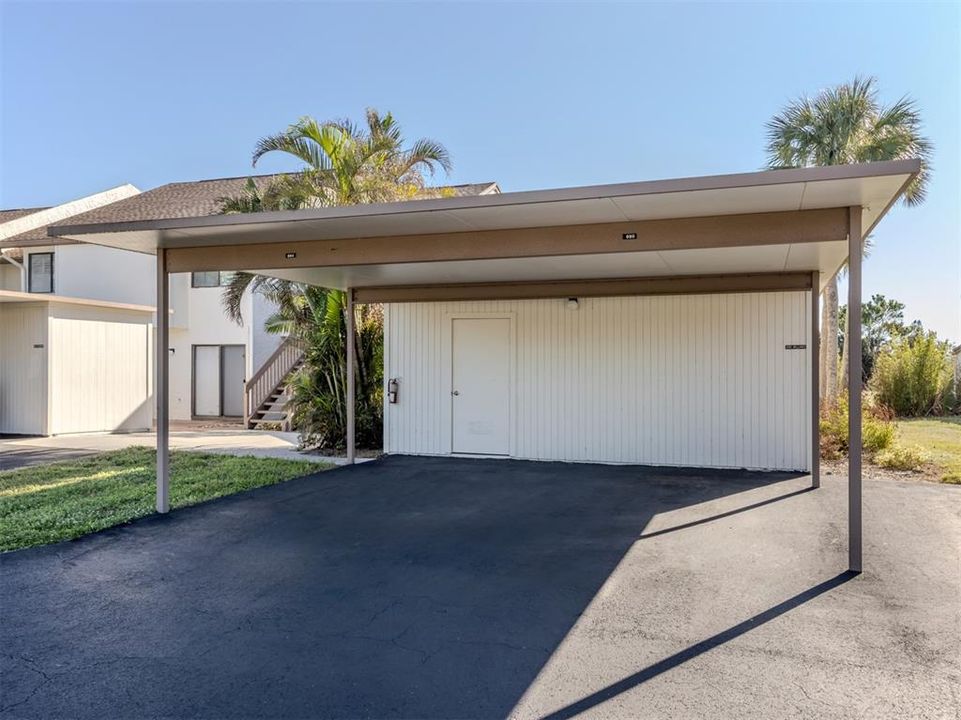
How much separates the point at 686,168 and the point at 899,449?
7426 mm

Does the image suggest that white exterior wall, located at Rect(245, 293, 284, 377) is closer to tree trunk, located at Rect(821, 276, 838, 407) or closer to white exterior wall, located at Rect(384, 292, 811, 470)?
white exterior wall, located at Rect(384, 292, 811, 470)

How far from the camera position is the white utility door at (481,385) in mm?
10008

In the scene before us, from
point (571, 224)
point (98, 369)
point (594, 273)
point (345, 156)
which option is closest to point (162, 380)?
point (571, 224)

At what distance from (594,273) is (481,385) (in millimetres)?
2673

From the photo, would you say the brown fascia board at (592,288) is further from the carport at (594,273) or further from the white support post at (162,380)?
the white support post at (162,380)

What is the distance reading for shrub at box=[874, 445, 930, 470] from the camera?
9258mm

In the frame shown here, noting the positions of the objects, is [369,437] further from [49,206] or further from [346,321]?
[49,206]

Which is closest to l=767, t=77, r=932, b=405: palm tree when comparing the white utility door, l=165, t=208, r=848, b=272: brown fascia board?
the white utility door

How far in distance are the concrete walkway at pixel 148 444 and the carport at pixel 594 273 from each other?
7.06ft

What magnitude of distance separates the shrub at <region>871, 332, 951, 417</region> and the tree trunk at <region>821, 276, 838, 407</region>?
77.4 inches

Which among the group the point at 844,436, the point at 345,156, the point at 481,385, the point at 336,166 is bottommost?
the point at 844,436

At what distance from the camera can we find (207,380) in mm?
17188

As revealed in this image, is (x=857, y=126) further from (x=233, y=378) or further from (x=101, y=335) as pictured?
(x=101, y=335)

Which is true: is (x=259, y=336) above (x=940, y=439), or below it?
above
